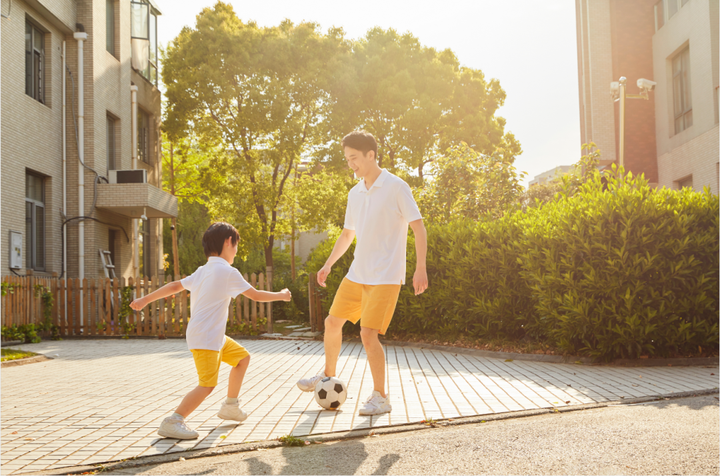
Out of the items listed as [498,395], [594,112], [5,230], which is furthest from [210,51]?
[498,395]

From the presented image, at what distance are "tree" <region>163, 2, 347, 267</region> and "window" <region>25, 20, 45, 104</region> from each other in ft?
29.1

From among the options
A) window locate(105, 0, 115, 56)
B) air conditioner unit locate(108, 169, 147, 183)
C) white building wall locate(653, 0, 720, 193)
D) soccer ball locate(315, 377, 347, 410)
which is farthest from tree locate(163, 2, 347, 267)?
soccer ball locate(315, 377, 347, 410)

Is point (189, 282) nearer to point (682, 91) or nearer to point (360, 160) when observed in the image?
point (360, 160)

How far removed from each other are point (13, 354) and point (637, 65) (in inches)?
963

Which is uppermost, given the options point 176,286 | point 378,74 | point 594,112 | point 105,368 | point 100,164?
point 378,74

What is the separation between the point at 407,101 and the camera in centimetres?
2903

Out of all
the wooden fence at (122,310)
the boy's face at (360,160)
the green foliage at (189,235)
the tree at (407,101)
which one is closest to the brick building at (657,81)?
the tree at (407,101)

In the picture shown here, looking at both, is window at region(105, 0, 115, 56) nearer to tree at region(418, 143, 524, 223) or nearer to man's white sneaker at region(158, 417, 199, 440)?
tree at region(418, 143, 524, 223)

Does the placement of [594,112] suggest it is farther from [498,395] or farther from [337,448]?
[337,448]

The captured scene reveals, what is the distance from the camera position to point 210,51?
25.7m

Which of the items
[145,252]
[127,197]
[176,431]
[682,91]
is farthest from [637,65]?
[176,431]

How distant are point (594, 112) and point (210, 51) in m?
16.0

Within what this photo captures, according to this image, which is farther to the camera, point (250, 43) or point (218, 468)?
point (250, 43)

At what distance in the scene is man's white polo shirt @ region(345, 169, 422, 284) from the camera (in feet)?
17.1
